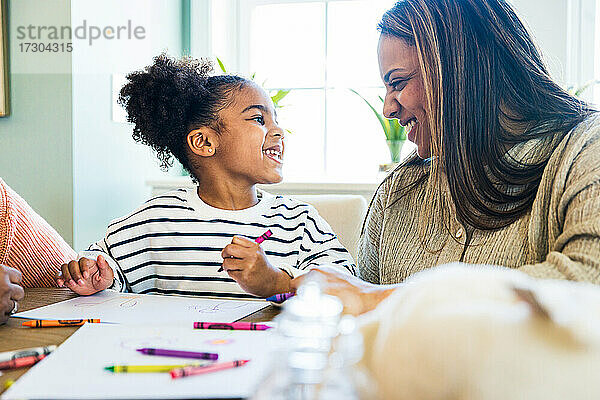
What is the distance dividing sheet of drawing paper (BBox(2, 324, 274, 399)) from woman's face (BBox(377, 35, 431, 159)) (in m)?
0.61

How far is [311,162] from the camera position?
2979 millimetres

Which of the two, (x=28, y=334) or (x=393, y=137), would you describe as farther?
(x=393, y=137)

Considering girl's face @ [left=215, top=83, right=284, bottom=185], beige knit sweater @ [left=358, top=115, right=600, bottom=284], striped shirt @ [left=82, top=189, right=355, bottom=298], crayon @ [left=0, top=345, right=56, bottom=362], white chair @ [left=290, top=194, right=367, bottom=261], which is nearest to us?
crayon @ [left=0, top=345, right=56, bottom=362]

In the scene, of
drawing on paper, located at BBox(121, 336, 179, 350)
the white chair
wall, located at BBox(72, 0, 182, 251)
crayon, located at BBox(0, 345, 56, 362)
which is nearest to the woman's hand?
drawing on paper, located at BBox(121, 336, 179, 350)

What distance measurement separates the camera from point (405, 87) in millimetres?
1175

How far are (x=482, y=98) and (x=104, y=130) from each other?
5.25 feet

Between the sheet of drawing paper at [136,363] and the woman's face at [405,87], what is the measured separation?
609 millimetres

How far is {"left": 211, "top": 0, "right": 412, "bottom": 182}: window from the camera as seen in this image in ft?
9.53

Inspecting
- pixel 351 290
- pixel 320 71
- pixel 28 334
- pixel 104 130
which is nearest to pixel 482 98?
pixel 351 290

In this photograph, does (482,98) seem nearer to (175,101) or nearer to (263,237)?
(263,237)

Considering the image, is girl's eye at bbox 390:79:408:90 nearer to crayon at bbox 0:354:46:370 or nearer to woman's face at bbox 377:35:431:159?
woman's face at bbox 377:35:431:159

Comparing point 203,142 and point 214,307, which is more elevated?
point 203,142

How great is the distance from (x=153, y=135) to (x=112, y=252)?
38cm

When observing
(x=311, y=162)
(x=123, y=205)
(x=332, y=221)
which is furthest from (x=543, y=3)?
(x=123, y=205)
